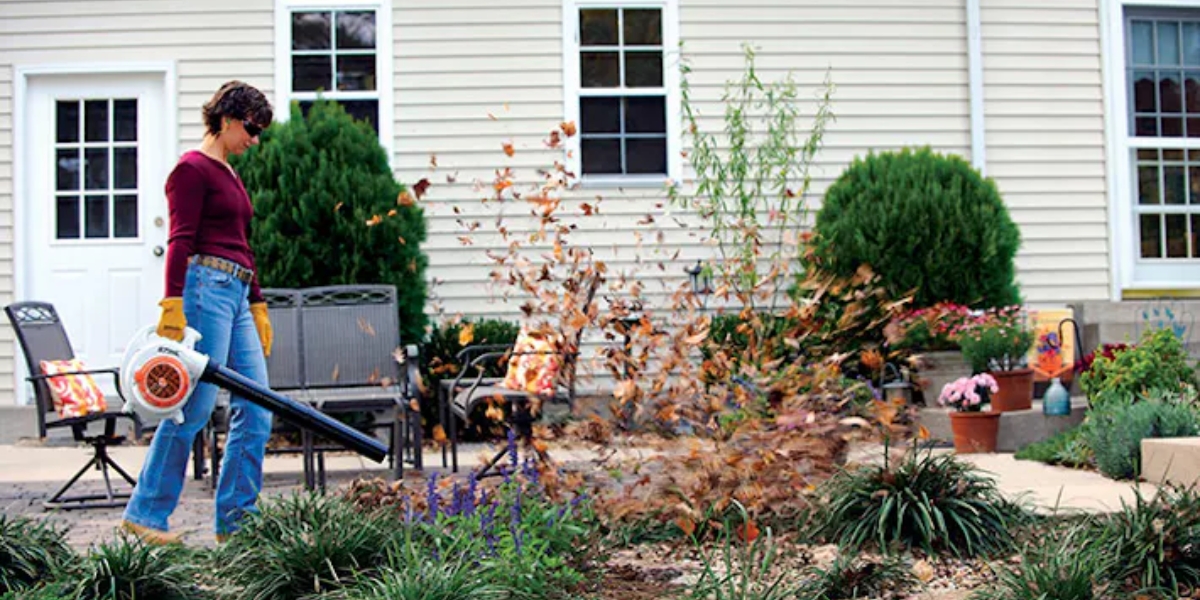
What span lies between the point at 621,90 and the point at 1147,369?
15.2 feet

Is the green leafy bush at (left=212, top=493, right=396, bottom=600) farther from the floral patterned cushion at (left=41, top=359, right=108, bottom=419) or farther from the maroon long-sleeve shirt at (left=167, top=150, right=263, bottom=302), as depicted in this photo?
the floral patterned cushion at (left=41, top=359, right=108, bottom=419)

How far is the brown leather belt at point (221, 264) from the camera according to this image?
4.58 m

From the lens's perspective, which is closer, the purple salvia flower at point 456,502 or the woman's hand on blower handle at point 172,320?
the purple salvia flower at point 456,502

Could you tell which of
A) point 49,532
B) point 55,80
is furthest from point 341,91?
point 49,532

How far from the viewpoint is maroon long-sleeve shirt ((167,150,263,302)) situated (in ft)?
14.8

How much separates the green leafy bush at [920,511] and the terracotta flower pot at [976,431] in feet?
10.8

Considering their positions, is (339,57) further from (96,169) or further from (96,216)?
(96,216)

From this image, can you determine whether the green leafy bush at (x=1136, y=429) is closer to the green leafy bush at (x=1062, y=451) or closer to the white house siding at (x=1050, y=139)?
the green leafy bush at (x=1062, y=451)

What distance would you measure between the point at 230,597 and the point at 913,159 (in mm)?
7038

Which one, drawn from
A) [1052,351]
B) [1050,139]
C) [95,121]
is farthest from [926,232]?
[95,121]

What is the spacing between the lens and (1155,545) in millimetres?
3535

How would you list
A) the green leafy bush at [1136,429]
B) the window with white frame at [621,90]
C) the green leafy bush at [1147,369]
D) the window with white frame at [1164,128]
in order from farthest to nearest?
the window with white frame at [1164,128] < the window with white frame at [621,90] < the green leafy bush at [1147,369] < the green leafy bush at [1136,429]

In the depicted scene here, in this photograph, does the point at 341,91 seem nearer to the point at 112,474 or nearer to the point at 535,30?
the point at 535,30

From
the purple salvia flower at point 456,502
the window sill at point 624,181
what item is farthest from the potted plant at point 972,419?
the purple salvia flower at point 456,502
